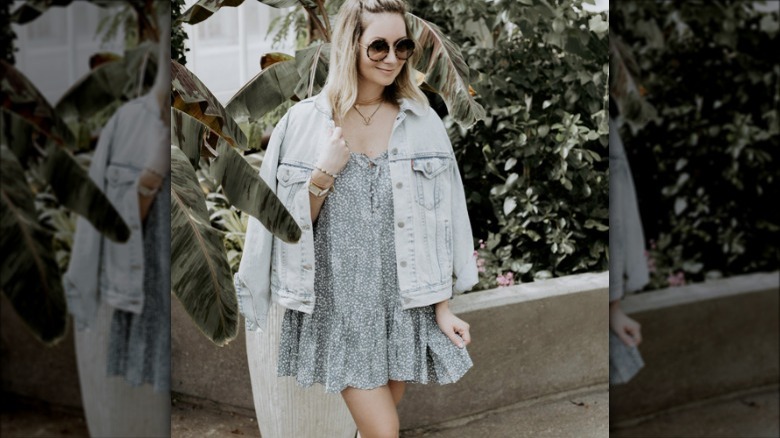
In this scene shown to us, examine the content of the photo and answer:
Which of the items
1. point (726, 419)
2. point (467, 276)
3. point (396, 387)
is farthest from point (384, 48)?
point (726, 419)

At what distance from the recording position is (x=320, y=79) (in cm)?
323

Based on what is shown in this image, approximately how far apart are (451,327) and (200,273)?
0.78m

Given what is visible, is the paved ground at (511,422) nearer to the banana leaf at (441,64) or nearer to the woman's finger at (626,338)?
the banana leaf at (441,64)

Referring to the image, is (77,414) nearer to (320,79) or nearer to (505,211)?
(320,79)

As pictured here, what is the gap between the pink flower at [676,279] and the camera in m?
0.83

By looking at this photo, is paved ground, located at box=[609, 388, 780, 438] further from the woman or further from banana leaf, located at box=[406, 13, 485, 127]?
banana leaf, located at box=[406, 13, 485, 127]

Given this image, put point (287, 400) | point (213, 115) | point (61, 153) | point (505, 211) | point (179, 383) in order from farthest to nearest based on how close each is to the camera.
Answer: point (179, 383)
point (505, 211)
point (287, 400)
point (213, 115)
point (61, 153)

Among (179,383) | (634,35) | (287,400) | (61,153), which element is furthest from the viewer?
(179,383)

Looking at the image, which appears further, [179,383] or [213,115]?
Result: [179,383]

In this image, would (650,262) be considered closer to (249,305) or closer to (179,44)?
(249,305)

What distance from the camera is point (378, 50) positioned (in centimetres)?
249

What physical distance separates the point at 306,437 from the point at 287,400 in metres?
0.18

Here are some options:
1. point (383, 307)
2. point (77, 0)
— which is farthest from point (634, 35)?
point (383, 307)

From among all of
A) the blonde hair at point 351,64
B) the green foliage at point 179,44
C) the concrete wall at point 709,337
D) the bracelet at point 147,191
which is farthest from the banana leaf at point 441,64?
the concrete wall at point 709,337
